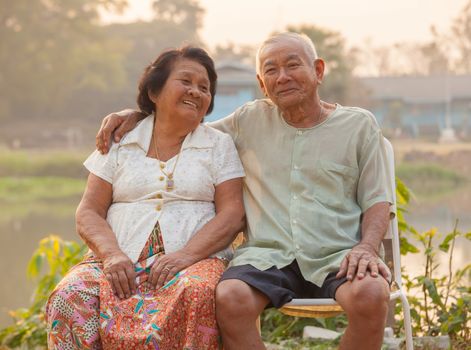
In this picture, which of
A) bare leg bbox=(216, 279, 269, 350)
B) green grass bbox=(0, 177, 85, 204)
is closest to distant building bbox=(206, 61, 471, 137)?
green grass bbox=(0, 177, 85, 204)

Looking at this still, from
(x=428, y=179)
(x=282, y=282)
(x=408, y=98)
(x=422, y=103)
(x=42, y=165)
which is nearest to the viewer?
(x=282, y=282)

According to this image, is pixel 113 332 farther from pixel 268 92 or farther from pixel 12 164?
pixel 12 164

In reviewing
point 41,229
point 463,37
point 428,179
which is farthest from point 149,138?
point 463,37

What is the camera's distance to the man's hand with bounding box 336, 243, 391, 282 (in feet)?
7.22

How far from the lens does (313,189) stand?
2471 millimetres

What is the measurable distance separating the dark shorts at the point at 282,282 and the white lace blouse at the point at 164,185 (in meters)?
0.21

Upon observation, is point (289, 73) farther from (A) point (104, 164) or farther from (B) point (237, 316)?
(B) point (237, 316)

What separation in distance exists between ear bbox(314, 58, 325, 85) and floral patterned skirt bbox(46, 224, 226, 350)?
0.74 m

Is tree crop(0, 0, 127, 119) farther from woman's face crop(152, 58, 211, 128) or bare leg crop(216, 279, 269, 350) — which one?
bare leg crop(216, 279, 269, 350)

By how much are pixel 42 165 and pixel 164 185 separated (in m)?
20.1

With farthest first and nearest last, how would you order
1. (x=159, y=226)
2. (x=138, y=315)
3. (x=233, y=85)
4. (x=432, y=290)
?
(x=233, y=85), (x=432, y=290), (x=159, y=226), (x=138, y=315)

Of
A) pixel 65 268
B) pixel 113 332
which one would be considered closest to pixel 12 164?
pixel 65 268

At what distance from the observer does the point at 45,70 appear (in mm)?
29375

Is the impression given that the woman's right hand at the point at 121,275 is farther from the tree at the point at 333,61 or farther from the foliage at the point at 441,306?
the tree at the point at 333,61
